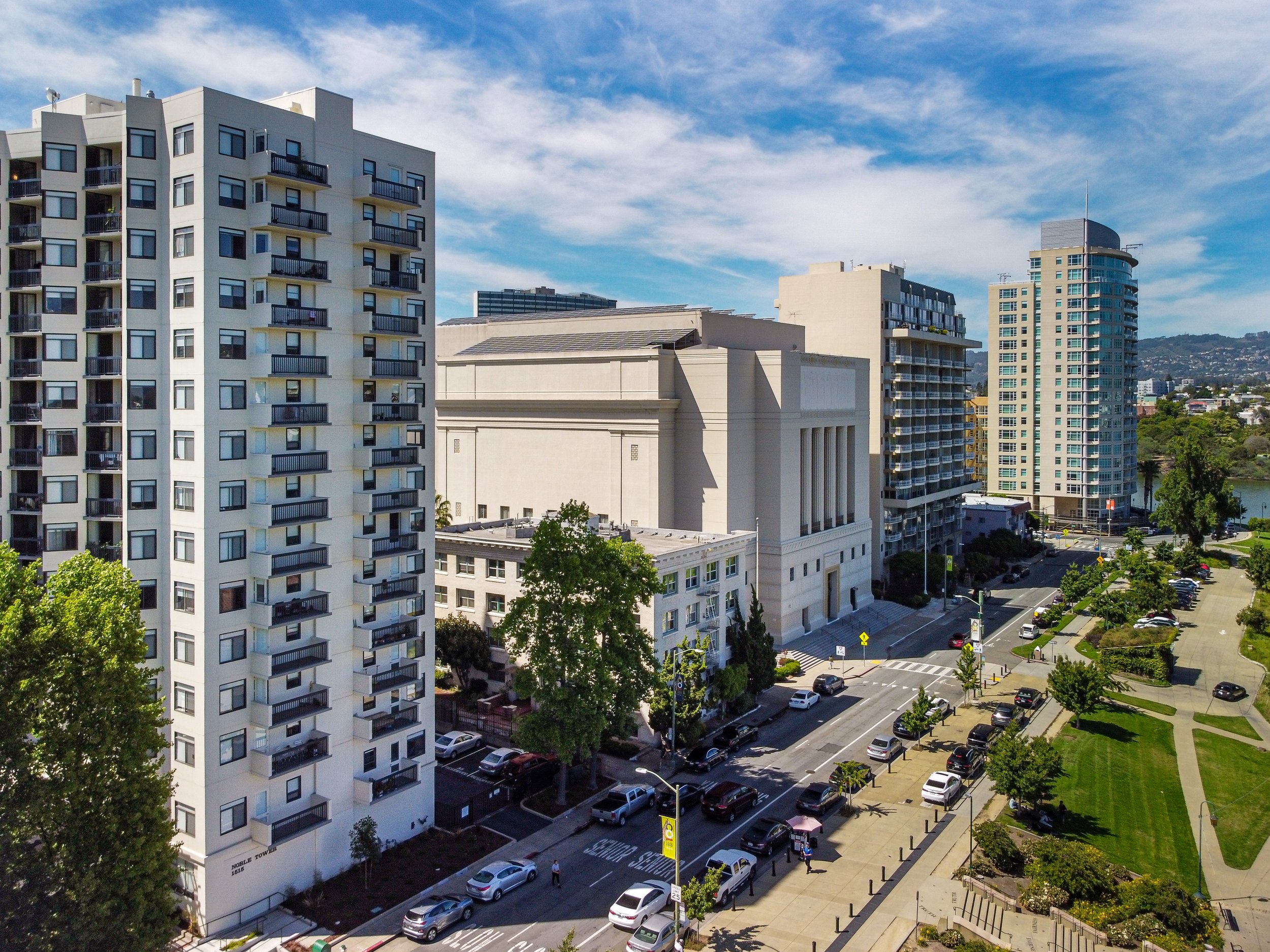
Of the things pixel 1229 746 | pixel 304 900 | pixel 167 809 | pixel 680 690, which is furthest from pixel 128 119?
pixel 1229 746

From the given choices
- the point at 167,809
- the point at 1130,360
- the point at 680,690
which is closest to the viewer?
the point at 167,809

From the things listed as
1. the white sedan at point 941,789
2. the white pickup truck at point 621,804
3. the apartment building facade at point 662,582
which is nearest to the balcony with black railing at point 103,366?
the apartment building facade at point 662,582

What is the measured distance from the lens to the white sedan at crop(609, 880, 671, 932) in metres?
44.1

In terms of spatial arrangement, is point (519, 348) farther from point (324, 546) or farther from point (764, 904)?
point (764, 904)

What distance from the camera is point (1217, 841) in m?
55.9

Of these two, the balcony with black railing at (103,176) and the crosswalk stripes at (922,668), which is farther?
the crosswalk stripes at (922,668)

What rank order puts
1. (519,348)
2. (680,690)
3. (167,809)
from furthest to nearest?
(519,348), (680,690), (167,809)

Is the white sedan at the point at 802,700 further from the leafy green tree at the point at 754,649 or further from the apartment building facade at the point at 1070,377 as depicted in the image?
the apartment building facade at the point at 1070,377

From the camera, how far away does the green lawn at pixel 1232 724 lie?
2876 inches

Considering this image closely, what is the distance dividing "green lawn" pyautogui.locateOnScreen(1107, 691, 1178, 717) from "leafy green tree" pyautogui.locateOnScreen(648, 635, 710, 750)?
38916 millimetres

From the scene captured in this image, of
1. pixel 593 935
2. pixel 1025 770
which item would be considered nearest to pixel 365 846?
pixel 593 935

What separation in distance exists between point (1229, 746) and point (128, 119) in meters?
82.2

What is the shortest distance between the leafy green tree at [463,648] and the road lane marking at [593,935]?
107 ft

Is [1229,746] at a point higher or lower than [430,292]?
lower
